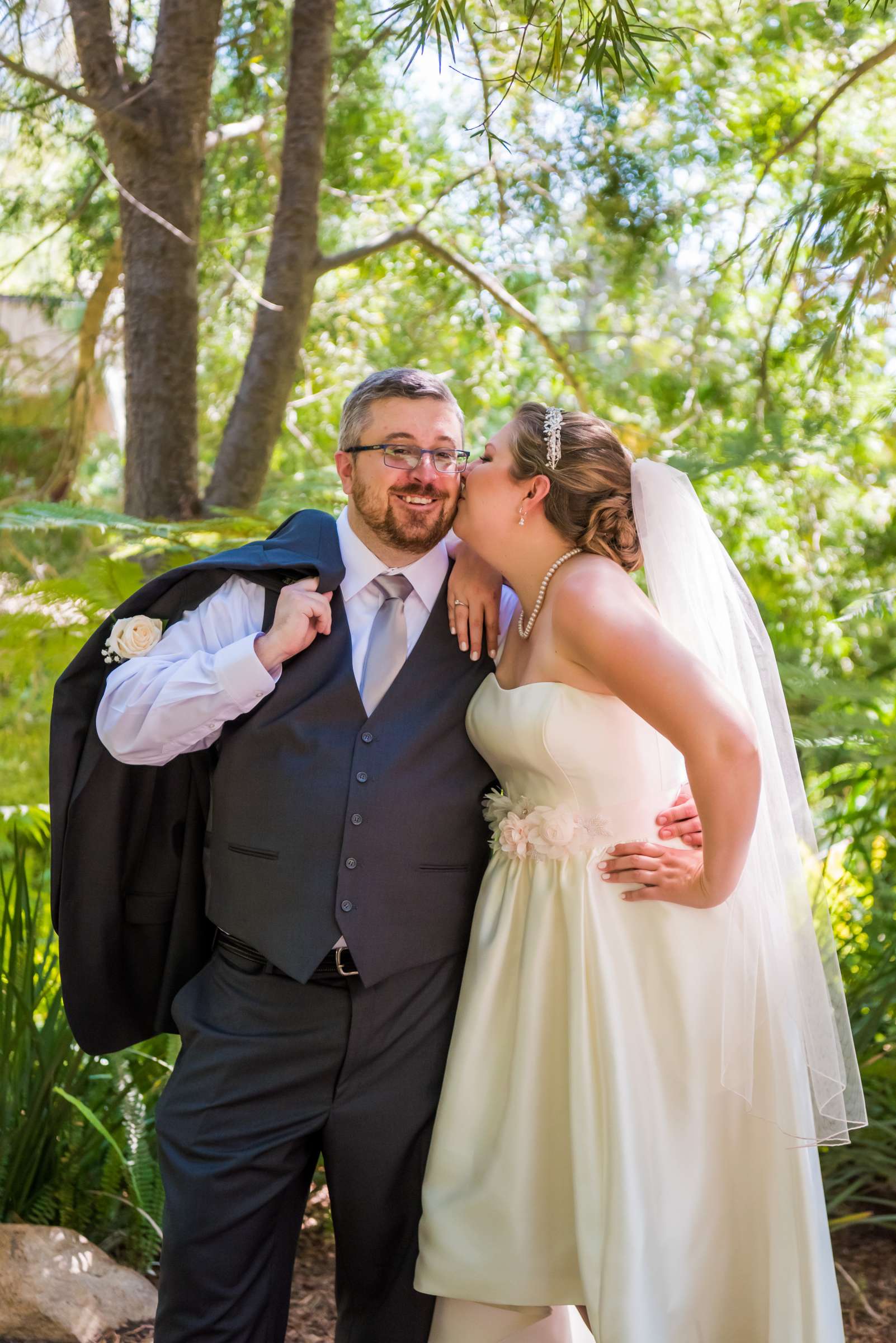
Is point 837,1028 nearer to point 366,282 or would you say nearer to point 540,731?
point 540,731

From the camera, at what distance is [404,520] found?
246 centimetres

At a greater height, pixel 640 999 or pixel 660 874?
pixel 660 874

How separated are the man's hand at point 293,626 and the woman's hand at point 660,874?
722 millimetres

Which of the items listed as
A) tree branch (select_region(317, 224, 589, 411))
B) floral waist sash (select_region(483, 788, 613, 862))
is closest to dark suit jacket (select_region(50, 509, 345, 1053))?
floral waist sash (select_region(483, 788, 613, 862))

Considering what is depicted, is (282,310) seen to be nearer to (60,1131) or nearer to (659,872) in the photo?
(60,1131)

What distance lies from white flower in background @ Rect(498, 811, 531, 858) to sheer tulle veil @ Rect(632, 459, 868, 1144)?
401 millimetres

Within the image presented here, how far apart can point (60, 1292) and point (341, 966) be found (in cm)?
120

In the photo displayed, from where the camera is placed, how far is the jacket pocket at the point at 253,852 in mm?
2227

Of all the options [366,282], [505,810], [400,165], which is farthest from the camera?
[366,282]

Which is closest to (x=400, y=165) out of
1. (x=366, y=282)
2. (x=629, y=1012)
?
(x=366, y=282)

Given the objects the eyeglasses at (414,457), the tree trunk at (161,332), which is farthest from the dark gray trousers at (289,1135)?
the tree trunk at (161,332)

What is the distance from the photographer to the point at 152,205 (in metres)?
4.43

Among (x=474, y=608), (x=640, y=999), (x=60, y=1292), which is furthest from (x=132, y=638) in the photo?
(x=60, y=1292)

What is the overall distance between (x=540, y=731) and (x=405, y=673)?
317 millimetres
